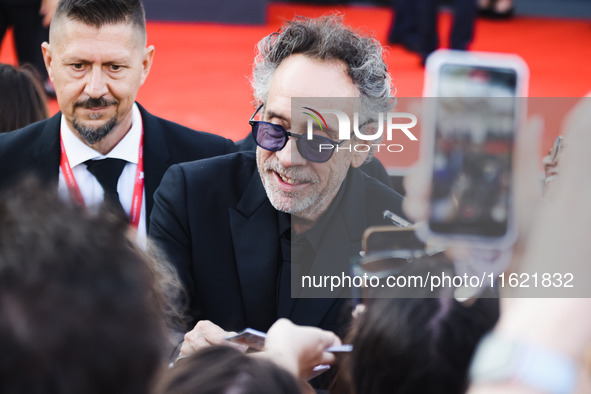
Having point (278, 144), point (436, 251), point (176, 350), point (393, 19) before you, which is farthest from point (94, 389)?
point (393, 19)

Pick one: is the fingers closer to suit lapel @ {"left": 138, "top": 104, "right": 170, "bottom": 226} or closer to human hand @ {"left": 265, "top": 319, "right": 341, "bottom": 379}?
human hand @ {"left": 265, "top": 319, "right": 341, "bottom": 379}

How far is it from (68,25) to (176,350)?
1.07 m

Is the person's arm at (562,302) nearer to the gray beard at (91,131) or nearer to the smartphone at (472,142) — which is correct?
the smartphone at (472,142)

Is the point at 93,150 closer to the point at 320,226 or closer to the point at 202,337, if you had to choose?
the point at 320,226

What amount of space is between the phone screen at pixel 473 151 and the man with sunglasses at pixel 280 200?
2.55ft

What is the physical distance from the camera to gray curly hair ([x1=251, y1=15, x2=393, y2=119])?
1919 millimetres

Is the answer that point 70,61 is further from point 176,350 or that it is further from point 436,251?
point 436,251

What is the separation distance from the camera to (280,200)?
1.85 metres

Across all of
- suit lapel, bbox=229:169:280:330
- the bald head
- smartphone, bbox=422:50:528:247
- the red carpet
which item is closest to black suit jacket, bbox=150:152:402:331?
suit lapel, bbox=229:169:280:330

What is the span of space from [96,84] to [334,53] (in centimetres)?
75

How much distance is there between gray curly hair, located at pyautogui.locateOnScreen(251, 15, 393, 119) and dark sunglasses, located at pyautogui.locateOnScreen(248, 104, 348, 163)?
6.7 inches

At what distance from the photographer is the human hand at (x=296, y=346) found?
3.72ft

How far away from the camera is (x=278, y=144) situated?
1807 mm

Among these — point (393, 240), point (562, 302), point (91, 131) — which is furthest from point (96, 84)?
point (562, 302)
